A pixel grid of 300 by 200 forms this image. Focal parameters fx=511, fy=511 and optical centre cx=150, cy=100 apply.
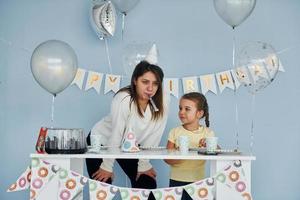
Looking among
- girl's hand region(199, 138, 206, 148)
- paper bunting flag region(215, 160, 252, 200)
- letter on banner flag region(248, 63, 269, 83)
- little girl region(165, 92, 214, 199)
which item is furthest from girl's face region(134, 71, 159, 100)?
paper bunting flag region(215, 160, 252, 200)

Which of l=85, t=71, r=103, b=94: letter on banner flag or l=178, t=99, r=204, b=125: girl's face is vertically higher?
l=85, t=71, r=103, b=94: letter on banner flag

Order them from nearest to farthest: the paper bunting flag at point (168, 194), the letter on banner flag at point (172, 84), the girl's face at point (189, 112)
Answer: the paper bunting flag at point (168, 194) → the girl's face at point (189, 112) → the letter on banner flag at point (172, 84)

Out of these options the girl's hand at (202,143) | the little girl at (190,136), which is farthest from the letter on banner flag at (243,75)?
the girl's hand at (202,143)

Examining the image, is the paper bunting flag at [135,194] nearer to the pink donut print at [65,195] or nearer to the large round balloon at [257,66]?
the pink donut print at [65,195]

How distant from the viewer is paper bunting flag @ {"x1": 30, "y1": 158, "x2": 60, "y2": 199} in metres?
2.32

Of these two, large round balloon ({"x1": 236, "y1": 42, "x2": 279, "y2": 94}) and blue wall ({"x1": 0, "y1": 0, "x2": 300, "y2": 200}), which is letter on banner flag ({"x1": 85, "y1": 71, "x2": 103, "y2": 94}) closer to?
blue wall ({"x1": 0, "y1": 0, "x2": 300, "y2": 200})

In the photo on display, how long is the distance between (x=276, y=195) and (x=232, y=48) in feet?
3.49

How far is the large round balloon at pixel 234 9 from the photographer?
281 cm

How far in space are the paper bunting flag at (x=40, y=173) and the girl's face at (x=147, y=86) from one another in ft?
2.40

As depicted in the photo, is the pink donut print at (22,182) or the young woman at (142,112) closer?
the pink donut print at (22,182)

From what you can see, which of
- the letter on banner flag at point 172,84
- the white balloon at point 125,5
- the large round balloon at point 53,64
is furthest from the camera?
the letter on banner flag at point 172,84

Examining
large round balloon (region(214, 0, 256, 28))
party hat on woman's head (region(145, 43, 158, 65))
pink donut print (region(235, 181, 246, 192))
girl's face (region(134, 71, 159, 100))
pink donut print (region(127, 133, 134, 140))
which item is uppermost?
large round balloon (region(214, 0, 256, 28))

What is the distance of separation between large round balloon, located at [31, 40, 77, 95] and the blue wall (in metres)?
0.79

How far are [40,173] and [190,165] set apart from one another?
0.82m
